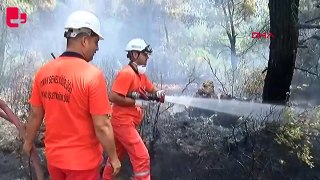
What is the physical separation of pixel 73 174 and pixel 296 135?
10.1 feet

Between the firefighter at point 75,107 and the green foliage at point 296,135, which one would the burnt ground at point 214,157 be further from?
the firefighter at point 75,107

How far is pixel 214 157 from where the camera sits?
511 centimetres

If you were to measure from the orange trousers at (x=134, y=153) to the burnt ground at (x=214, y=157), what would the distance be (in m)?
1.00

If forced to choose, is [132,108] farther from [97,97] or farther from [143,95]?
[97,97]

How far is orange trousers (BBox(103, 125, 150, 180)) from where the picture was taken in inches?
161

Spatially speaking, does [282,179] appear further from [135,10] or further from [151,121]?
[135,10]

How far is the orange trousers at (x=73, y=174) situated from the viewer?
9.50 feet

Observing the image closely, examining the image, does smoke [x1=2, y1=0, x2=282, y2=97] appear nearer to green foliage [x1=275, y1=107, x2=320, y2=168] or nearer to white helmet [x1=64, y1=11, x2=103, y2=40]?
green foliage [x1=275, y1=107, x2=320, y2=168]

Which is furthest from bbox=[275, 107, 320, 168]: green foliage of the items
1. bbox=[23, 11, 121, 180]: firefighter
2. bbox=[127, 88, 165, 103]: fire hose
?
bbox=[23, 11, 121, 180]: firefighter

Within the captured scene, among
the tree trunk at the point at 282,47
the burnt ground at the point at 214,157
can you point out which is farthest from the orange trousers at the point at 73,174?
the tree trunk at the point at 282,47

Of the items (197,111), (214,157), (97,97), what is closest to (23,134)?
(97,97)

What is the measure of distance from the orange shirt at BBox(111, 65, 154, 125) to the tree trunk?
7.42 feet

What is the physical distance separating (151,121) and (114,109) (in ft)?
5.61

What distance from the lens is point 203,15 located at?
17.8 m
